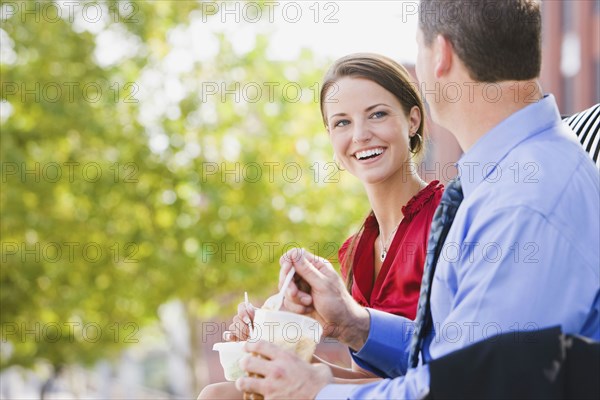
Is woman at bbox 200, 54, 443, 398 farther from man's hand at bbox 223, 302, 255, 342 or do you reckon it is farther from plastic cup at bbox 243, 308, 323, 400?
plastic cup at bbox 243, 308, 323, 400

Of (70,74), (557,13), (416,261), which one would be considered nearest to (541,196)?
(416,261)

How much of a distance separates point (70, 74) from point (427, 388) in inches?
469

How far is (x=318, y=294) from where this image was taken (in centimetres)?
257

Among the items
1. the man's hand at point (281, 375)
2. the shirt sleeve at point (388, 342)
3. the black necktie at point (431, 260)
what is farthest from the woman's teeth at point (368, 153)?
the man's hand at point (281, 375)

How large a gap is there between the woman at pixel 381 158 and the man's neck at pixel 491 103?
682 mm

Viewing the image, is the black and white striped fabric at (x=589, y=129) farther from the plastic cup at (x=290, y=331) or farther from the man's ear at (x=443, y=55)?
the plastic cup at (x=290, y=331)

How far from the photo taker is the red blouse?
2.87 meters

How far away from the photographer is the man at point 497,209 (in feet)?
6.57

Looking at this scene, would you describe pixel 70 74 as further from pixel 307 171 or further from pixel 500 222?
pixel 500 222

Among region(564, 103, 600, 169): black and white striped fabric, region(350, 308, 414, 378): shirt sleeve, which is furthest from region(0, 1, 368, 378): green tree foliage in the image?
region(350, 308, 414, 378): shirt sleeve

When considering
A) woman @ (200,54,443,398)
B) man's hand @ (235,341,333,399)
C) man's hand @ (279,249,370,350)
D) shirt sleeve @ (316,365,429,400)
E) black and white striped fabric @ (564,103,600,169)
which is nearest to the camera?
shirt sleeve @ (316,365,429,400)

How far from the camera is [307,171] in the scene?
1501cm

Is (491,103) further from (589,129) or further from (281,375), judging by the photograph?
(589,129)

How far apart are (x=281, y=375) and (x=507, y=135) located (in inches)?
30.7
